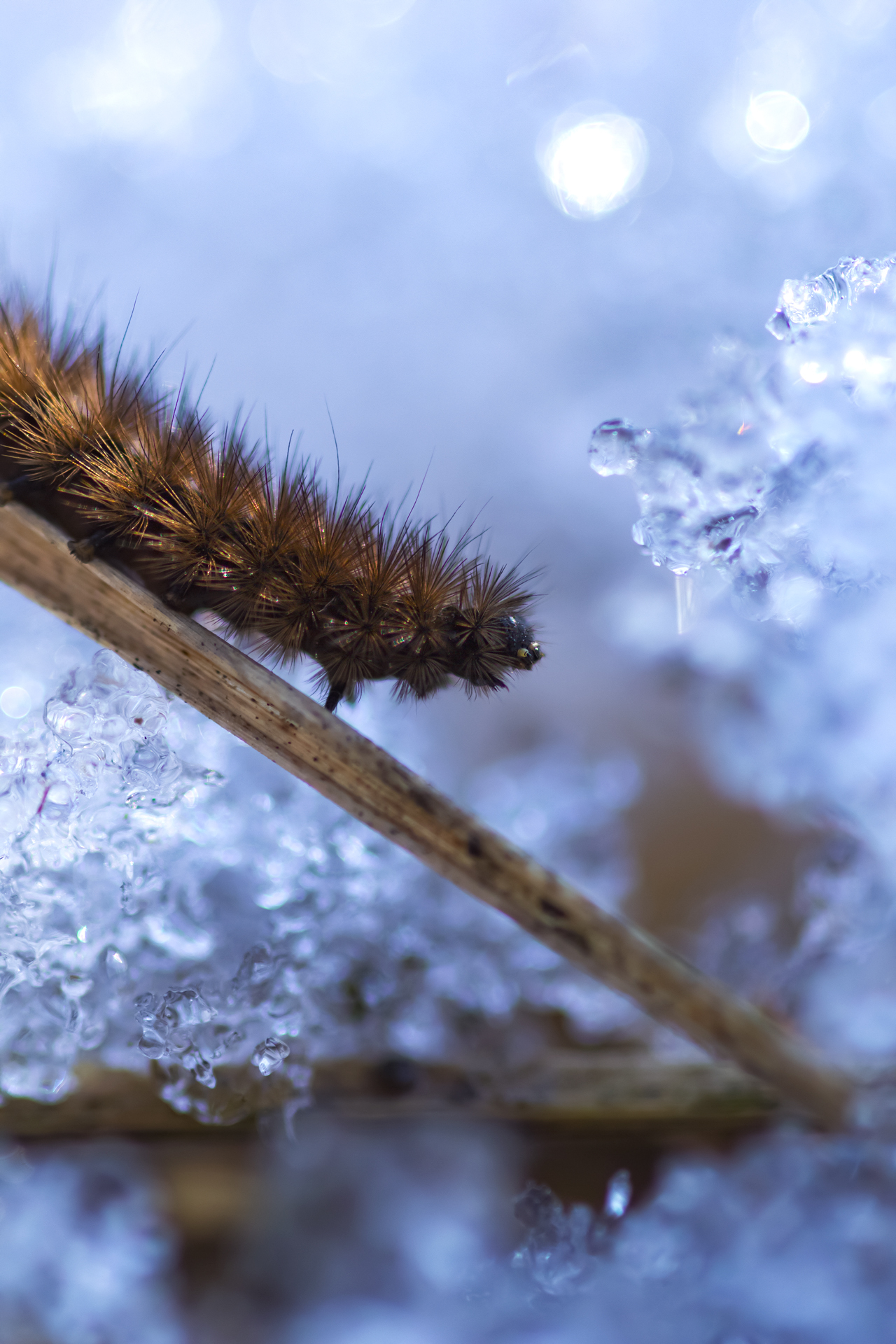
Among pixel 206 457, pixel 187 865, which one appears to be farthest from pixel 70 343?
pixel 187 865

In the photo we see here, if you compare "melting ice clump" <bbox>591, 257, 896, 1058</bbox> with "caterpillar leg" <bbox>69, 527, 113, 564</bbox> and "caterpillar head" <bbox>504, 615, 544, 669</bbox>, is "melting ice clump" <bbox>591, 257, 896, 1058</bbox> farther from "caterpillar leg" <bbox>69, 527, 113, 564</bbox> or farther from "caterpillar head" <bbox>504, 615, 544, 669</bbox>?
"caterpillar leg" <bbox>69, 527, 113, 564</bbox>

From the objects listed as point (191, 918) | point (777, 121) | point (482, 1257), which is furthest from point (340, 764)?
point (777, 121)

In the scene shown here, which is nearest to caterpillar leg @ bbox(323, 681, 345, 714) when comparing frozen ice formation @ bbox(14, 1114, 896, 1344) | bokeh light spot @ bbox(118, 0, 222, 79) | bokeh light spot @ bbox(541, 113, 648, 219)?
frozen ice formation @ bbox(14, 1114, 896, 1344)

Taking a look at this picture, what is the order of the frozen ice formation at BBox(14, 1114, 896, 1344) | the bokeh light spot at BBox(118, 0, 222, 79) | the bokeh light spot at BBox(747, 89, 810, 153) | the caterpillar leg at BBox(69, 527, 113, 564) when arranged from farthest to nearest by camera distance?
the bokeh light spot at BBox(118, 0, 222, 79), the bokeh light spot at BBox(747, 89, 810, 153), the frozen ice formation at BBox(14, 1114, 896, 1344), the caterpillar leg at BBox(69, 527, 113, 564)

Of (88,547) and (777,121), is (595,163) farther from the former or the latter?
(88,547)

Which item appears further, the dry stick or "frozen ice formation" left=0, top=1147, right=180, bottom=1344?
"frozen ice formation" left=0, top=1147, right=180, bottom=1344

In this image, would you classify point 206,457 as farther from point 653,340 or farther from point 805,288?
point 653,340

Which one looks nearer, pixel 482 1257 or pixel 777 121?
pixel 482 1257
